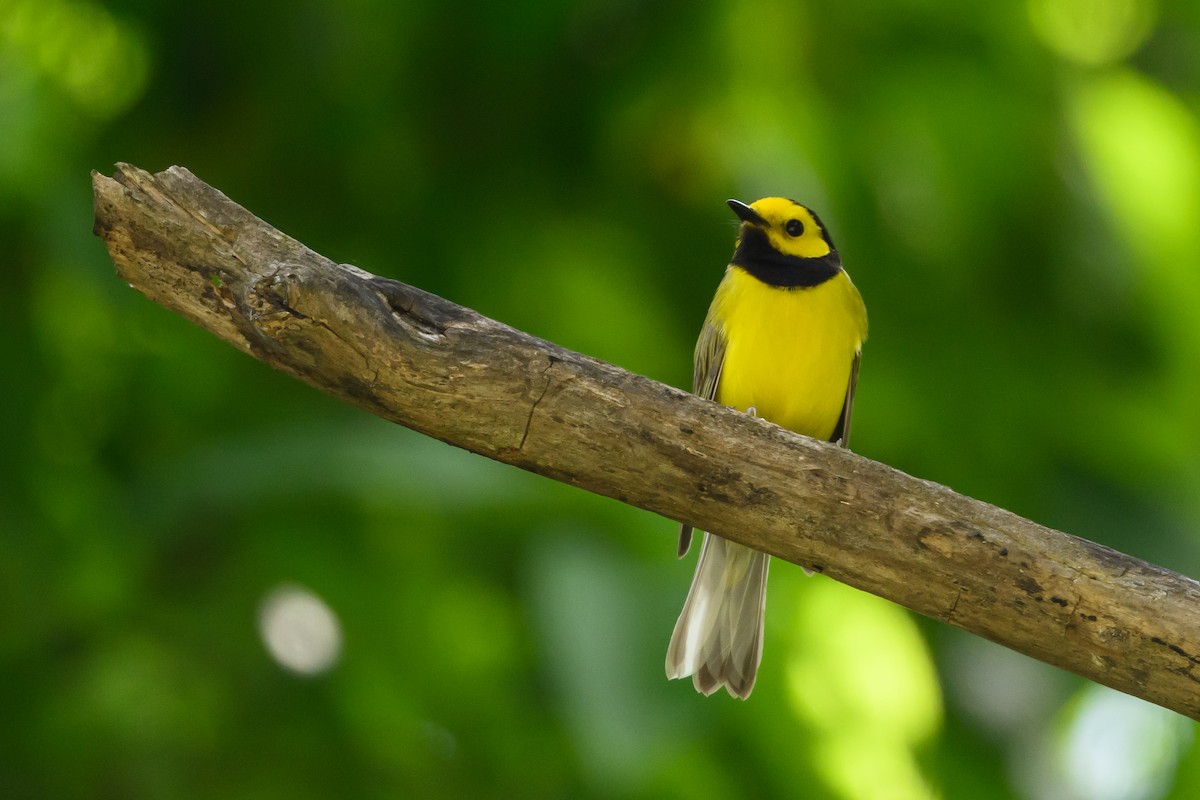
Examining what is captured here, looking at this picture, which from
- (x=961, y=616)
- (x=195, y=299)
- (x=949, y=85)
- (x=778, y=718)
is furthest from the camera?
(x=949, y=85)

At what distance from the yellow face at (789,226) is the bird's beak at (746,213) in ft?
0.04

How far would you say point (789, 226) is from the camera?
15.0 feet

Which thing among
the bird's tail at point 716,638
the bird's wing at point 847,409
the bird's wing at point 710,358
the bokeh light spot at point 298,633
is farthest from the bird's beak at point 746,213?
the bokeh light spot at point 298,633

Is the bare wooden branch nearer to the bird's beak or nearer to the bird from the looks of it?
the bird

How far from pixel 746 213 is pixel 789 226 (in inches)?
7.0

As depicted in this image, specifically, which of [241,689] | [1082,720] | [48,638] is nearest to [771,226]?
[1082,720]

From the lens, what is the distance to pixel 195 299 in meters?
2.54

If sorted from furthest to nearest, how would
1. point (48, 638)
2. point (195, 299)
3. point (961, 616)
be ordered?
point (48, 638) < point (961, 616) < point (195, 299)

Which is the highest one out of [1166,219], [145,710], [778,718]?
[1166,219]

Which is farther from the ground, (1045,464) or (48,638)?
(1045,464)

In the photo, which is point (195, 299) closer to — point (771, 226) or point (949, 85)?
point (771, 226)

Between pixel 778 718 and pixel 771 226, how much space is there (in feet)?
5.70

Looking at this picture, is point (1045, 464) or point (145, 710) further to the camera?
point (1045, 464)

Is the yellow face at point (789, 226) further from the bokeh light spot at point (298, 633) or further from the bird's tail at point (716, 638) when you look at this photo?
the bokeh light spot at point (298, 633)
